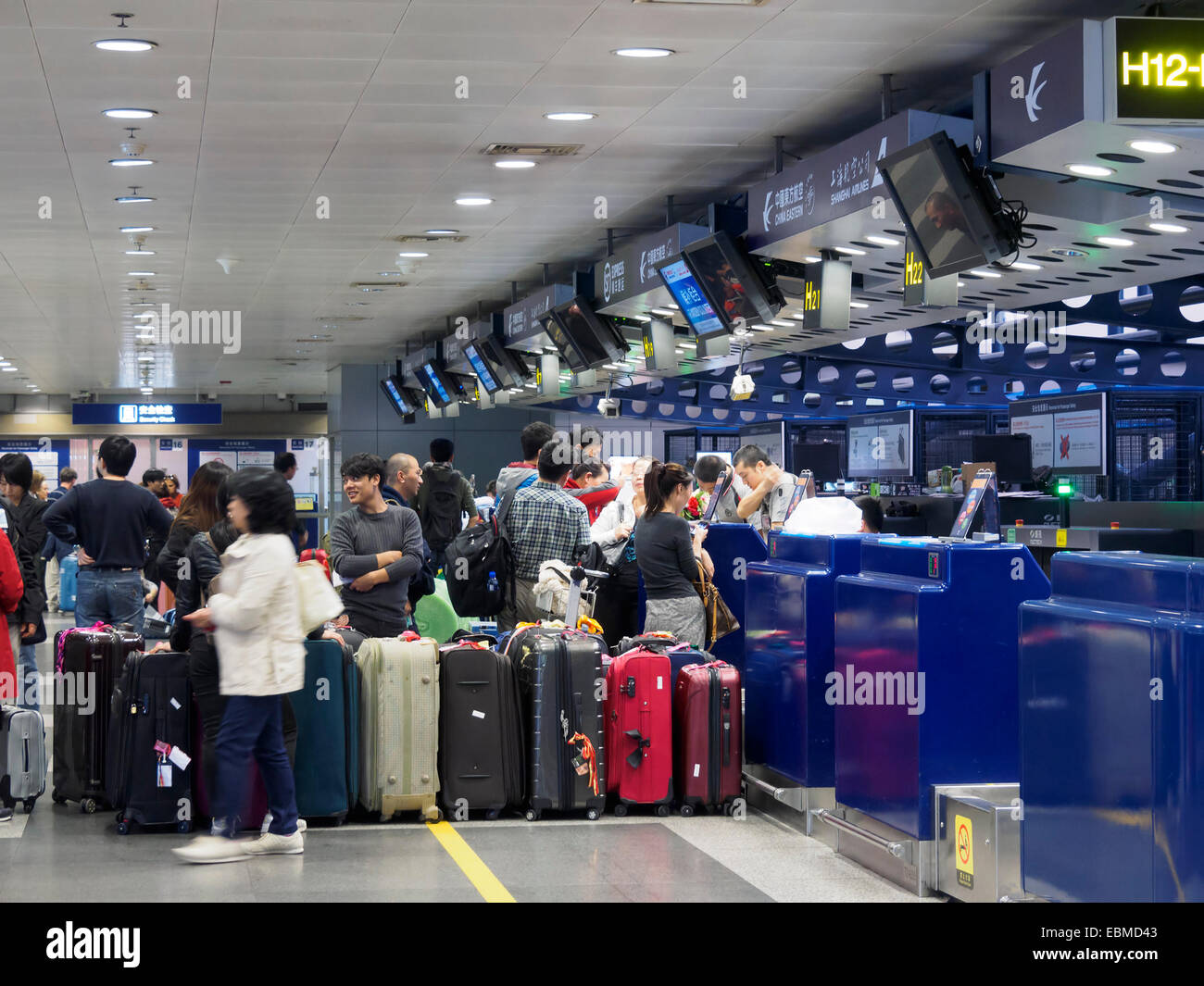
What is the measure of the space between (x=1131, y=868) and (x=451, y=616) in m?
6.18

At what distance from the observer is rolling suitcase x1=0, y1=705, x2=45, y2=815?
250 inches

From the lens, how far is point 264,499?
5.42 m

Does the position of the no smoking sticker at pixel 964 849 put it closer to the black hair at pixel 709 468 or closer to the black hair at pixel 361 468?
the black hair at pixel 361 468

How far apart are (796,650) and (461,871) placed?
1725 mm

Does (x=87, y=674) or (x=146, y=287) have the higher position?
(x=146, y=287)

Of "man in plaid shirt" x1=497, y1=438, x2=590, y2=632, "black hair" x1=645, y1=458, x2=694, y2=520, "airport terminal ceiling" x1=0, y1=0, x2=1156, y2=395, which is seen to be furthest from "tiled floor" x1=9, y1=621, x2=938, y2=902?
"airport terminal ceiling" x1=0, y1=0, x2=1156, y2=395

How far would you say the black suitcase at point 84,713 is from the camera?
21.1ft

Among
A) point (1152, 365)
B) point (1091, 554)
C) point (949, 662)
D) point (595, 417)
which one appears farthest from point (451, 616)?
point (595, 417)

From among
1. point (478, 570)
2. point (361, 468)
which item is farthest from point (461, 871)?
point (361, 468)

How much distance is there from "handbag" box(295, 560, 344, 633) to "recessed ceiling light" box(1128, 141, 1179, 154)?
12.4ft

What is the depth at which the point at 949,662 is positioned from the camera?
4891mm

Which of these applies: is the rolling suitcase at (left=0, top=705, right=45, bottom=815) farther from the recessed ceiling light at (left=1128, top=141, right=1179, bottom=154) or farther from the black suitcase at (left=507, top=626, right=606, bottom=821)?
the recessed ceiling light at (left=1128, top=141, right=1179, bottom=154)

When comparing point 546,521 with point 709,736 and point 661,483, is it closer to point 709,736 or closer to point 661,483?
point 661,483
